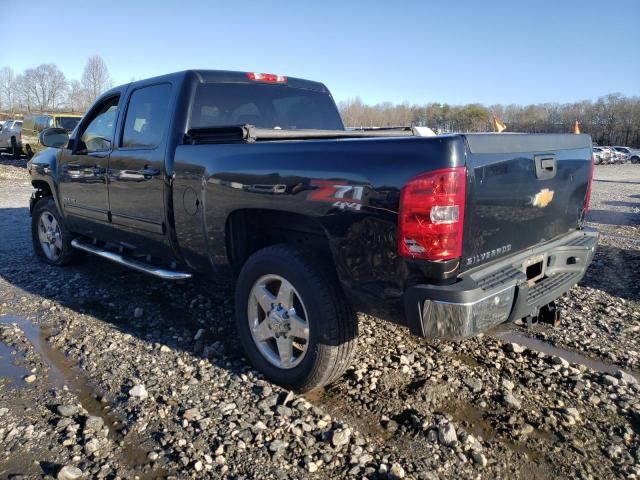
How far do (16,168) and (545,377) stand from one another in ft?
67.3

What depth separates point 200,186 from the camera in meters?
3.41

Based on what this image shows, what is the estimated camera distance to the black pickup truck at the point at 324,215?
235 centimetres

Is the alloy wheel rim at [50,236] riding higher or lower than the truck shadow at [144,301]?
higher

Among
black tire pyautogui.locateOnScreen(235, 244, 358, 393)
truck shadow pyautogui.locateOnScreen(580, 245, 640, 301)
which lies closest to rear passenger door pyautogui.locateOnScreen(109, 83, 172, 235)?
black tire pyautogui.locateOnScreen(235, 244, 358, 393)

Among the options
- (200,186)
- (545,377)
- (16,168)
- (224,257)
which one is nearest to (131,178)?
(200,186)

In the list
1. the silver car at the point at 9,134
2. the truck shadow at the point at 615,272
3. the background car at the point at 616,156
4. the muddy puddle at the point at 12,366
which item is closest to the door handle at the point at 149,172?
the muddy puddle at the point at 12,366

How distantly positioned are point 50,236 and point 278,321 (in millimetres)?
4156

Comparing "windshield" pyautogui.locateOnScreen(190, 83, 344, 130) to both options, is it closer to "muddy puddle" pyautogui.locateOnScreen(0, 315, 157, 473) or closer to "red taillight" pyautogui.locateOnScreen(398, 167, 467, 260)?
"muddy puddle" pyautogui.locateOnScreen(0, 315, 157, 473)

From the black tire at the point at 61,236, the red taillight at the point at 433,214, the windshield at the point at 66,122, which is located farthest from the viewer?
the windshield at the point at 66,122

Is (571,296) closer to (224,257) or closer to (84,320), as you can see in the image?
(224,257)

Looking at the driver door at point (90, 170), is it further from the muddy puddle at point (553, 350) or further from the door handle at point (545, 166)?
the muddy puddle at point (553, 350)

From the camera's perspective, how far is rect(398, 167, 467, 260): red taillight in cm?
226

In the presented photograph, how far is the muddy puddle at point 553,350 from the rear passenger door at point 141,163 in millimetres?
2879

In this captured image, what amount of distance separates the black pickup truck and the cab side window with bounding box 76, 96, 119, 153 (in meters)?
0.03
